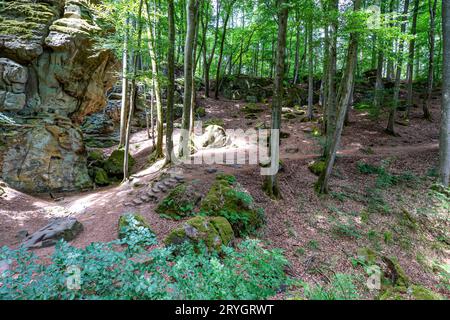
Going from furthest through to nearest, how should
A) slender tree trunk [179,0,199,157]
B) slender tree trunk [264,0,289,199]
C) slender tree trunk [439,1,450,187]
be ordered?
slender tree trunk [179,0,199,157] < slender tree trunk [439,1,450,187] < slender tree trunk [264,0,289,199]

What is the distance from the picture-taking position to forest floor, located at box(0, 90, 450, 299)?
5.35 m

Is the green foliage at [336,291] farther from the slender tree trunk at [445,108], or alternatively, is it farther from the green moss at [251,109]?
the green moss at [251,109]

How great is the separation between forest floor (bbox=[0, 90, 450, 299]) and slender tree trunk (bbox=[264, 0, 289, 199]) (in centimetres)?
39

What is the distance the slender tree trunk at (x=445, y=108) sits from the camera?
748 centimetres

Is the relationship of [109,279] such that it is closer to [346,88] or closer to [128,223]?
[128,223]

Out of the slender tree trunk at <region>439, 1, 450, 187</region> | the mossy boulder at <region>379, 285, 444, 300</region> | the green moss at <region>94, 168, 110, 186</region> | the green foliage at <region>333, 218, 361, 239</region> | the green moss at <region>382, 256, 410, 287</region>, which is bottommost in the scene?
the green moss at <region>382, 256, 410, 287</region>

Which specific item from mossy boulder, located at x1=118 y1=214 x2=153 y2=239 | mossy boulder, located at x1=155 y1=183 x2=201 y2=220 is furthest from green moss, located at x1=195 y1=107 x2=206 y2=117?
mossy boulder, located at x1=118 y1=214 x2=153 y2=239

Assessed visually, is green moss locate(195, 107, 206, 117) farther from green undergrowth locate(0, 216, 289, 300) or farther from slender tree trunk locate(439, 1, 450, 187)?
green undergrowth locate(0, 216, 289, 300)

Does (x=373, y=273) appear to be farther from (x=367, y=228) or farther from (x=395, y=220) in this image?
(x=395, y=220)

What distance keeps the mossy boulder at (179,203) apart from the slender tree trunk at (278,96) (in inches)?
95.7

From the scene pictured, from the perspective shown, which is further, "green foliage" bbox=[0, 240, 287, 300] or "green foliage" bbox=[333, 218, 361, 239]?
"green foliage" bbox=[333, 218, 361, 239]

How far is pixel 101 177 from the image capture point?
1021 centimetres

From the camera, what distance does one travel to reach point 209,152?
10508 mm
